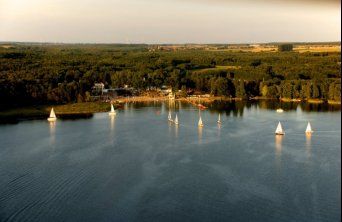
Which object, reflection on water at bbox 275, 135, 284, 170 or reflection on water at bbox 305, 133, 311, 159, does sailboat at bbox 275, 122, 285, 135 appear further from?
reflection on water at bbox 305, 133, 311, 159

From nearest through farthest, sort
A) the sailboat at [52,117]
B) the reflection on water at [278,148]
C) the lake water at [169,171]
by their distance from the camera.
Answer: the lake water at [169,171], the reflection on water at [278,148], the sailboat at [52,117]

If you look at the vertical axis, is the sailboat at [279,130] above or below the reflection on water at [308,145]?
above

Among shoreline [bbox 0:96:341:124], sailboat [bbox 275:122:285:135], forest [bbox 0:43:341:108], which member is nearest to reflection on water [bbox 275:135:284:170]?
sailboat [bbox 275:122:285:135]

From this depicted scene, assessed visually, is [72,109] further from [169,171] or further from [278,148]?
[169,171]

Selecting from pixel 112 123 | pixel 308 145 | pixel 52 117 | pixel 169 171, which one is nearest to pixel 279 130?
pixel 308 145

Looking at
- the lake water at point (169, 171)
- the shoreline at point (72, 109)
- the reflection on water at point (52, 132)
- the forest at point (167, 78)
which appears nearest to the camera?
the lake water at point (169, 171)

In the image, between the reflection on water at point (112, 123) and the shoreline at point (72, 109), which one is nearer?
the reflection on water at point (112, 123)

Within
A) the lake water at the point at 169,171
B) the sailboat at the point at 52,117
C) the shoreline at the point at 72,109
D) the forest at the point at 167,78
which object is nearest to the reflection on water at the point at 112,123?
the lake water at the point at 169,171

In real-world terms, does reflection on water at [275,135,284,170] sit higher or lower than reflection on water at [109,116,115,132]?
lower

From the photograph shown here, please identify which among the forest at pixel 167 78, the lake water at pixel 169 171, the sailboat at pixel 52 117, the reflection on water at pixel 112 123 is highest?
the forest at pixel 167 78

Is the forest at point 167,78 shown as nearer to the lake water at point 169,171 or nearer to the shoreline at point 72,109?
the shoreline at point 72,109
